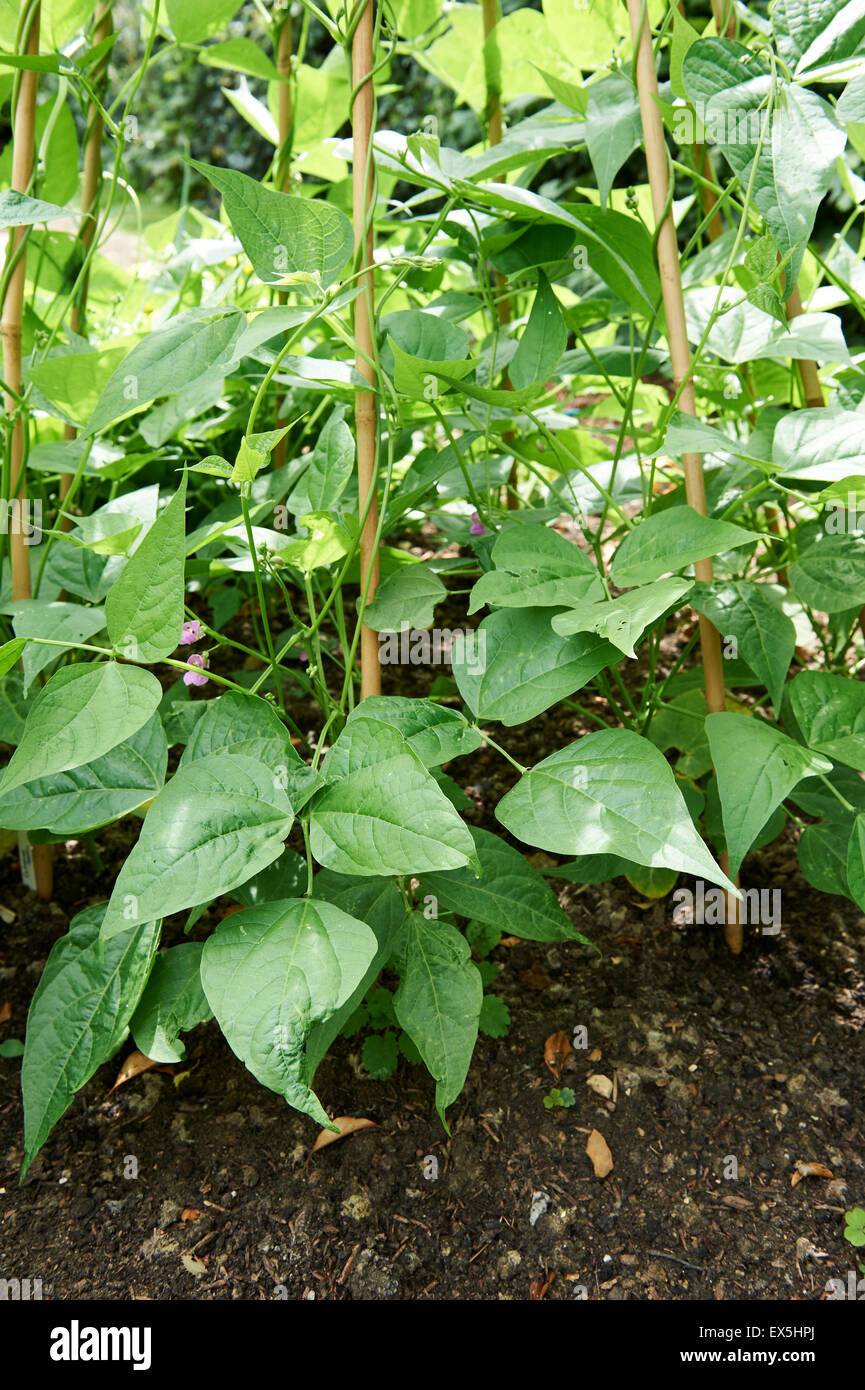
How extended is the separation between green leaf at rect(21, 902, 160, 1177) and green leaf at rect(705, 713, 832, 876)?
56cm

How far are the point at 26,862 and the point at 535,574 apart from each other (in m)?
0.80

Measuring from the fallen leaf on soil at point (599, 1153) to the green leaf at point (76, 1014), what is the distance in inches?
19.9

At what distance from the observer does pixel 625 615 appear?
0.87m

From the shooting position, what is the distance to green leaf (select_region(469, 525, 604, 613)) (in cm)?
96

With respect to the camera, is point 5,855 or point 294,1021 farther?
point 5,855

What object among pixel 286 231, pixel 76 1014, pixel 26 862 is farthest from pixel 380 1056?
pixel 286 231

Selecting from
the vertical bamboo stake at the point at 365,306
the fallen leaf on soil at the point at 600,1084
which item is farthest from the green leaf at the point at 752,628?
the fallen leaf on soil at the point at 600,1084

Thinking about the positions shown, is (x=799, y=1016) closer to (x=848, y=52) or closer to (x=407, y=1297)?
(x=407, y=1297)

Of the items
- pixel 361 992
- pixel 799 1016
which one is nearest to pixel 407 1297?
pixel 361 992

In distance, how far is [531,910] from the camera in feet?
3.32

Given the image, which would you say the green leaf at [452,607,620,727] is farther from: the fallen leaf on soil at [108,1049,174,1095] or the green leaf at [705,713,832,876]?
the fallen leaf on soil at [108,1049,174,1095]

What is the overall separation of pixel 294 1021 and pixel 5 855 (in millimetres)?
801

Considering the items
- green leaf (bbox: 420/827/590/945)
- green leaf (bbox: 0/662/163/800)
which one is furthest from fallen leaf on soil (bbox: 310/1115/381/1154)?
green leaf (bbox: 0/662/163/800)

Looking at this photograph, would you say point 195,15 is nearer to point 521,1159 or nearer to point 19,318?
point 19,318
